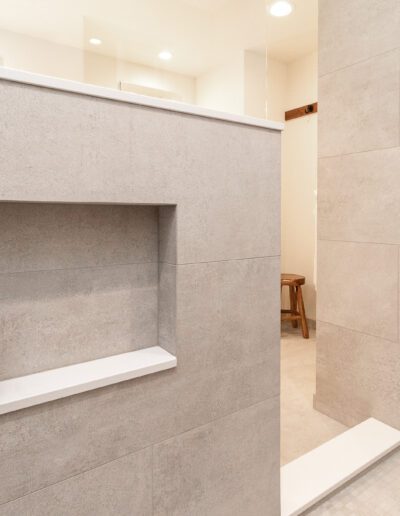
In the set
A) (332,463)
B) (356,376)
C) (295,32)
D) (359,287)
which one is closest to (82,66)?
(359,287)

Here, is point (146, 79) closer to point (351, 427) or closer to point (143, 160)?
point (143, 160)

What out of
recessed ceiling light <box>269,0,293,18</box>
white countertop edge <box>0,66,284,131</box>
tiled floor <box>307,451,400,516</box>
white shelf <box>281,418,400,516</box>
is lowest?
tiled floor <box>307,451,400,516</box>

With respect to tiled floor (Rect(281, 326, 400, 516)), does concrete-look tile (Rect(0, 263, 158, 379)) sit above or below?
above

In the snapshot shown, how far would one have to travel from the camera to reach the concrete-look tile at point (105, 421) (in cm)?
84

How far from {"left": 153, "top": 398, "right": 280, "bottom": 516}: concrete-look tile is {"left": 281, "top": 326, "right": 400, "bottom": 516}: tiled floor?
0.33m

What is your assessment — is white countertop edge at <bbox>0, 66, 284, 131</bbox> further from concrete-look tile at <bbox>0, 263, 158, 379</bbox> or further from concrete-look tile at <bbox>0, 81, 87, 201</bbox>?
concrete-look tile at <bbox>0, 263, 158, 379</bbox>

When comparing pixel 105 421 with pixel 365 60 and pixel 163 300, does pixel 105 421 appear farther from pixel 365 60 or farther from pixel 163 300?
pixel 365 60

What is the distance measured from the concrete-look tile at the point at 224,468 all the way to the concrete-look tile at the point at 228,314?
0.50ft

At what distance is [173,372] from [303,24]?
3226 millimetres

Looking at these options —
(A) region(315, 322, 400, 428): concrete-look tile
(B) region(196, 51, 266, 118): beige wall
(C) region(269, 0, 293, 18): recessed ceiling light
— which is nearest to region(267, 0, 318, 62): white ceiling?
(C) region(269, 0, 293, 18): recessed ceiling light

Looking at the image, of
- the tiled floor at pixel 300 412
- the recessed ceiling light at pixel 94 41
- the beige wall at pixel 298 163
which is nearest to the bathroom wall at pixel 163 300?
the recessed ceiling light at pixel 94 41

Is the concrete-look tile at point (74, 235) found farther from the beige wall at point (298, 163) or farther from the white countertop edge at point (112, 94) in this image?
the beige wall at point (298, 163)

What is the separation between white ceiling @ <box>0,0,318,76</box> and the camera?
3.60 ft

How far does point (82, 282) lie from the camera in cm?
99
